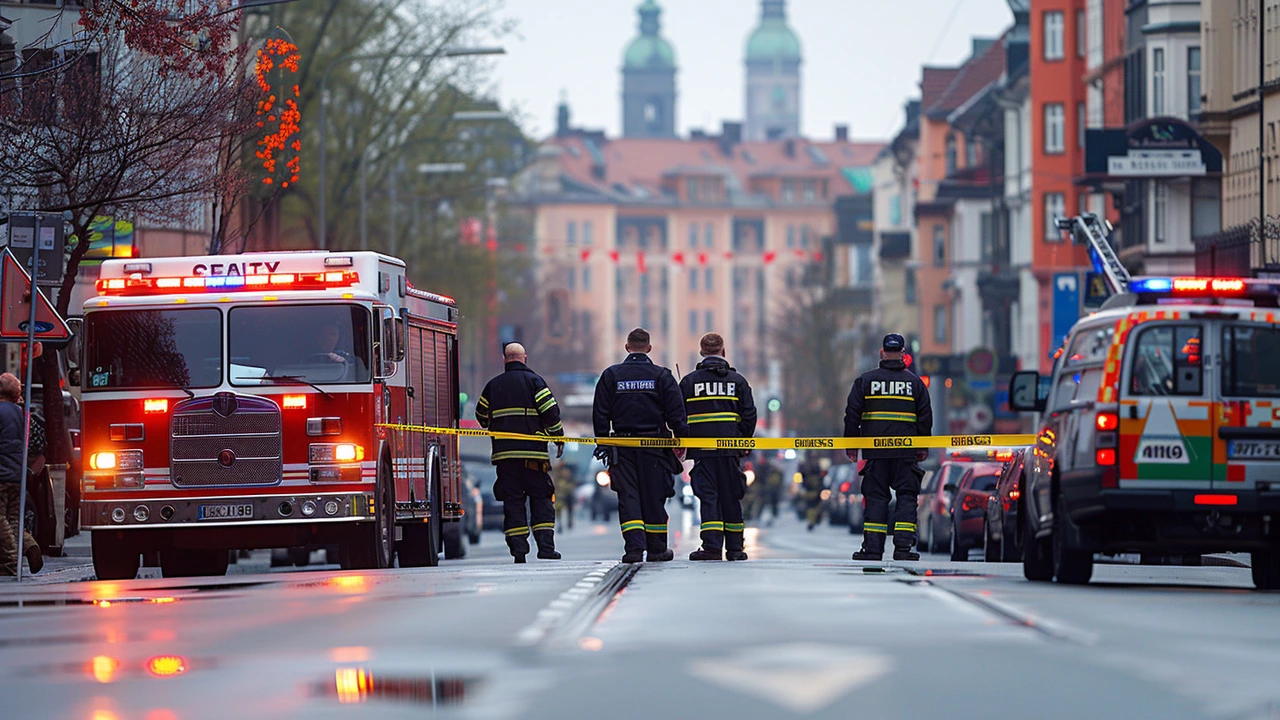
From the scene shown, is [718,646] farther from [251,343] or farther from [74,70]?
[74,70]

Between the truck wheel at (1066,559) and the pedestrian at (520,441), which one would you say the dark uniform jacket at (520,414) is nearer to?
the pedestrian at (520,441)

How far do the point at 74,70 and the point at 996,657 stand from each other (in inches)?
667

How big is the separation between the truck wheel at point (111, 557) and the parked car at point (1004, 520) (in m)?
7.96

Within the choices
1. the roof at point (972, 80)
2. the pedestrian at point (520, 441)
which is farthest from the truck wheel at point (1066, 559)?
the roof at point (972, 80)

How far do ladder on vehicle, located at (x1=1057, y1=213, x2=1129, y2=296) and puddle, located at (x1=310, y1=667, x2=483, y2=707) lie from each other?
122ft

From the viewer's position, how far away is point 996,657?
1134 centimetres

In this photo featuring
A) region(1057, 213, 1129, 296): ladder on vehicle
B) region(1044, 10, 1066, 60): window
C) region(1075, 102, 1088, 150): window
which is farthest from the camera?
region(1075, 102, 1088, 150): window

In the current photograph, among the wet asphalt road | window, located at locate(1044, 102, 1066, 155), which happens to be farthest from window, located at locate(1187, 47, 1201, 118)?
the wet asphalt road

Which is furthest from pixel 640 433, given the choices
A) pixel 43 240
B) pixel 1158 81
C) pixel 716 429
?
pixel 1158 81

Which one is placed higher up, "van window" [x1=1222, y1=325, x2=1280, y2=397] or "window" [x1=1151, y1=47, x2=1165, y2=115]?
"window" [x1=1151, y1=47, x2=1165, y2=115]

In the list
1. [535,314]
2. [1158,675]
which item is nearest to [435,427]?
[1158,675]

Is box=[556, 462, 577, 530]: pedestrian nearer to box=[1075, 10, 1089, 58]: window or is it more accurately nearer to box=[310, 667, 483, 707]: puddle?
box=[1075, 10, 1089, 58]: window

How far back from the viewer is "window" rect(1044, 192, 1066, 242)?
76125 millimetres

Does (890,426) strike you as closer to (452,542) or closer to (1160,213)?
(452,542)
